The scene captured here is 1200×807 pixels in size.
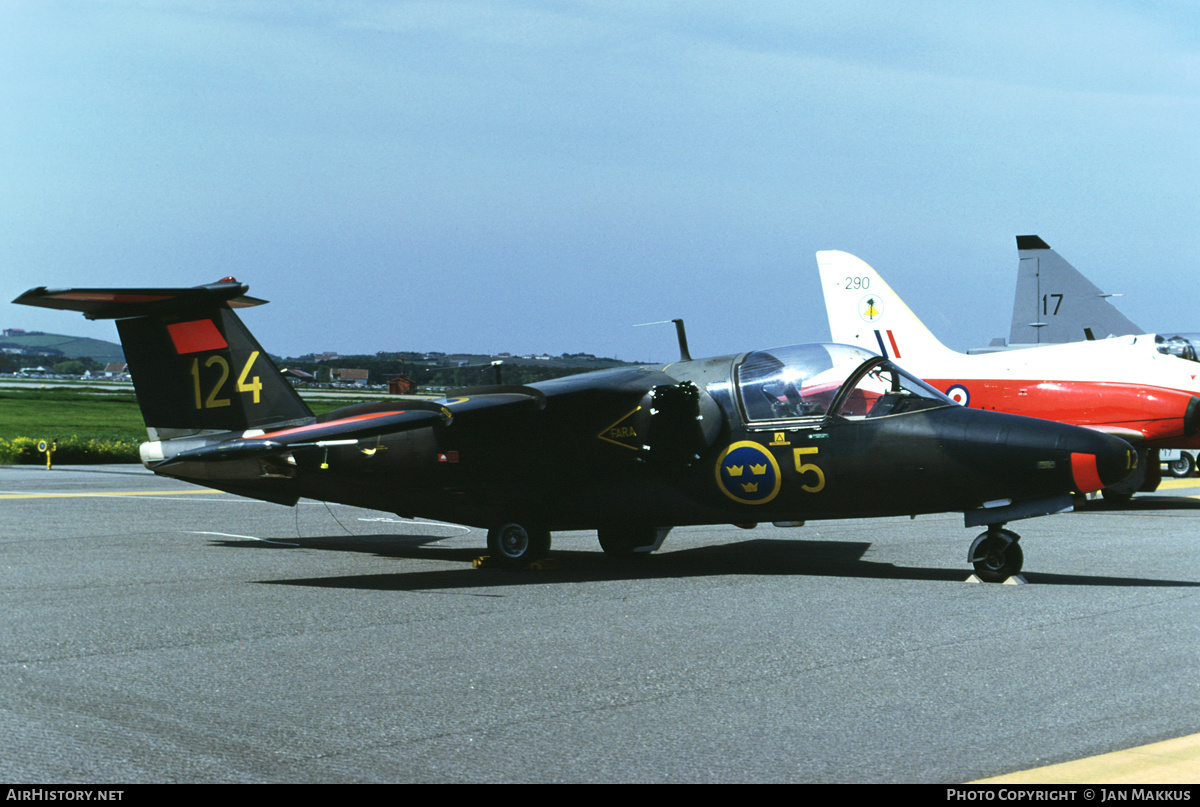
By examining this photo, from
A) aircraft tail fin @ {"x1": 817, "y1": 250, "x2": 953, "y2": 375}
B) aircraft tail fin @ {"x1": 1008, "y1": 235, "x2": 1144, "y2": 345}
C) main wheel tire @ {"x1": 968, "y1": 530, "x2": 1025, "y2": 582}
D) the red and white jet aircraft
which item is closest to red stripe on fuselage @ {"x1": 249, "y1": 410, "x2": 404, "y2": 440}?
main wheel tire @ {"x1": 968, "y1": 530, "x2": 1025, "y2": 582}

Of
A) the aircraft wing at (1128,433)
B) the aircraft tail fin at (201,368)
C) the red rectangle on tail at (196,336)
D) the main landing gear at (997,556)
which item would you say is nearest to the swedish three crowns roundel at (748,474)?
the main landing gear at (997,556)

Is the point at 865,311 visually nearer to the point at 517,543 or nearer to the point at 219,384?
the point at 517,543

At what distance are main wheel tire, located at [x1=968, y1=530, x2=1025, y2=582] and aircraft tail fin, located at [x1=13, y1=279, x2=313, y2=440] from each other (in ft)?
27.5

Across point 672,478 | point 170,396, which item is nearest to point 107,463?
point 170,396

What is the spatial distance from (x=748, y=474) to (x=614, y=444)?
5.39 feet

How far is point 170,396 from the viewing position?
14.2 m

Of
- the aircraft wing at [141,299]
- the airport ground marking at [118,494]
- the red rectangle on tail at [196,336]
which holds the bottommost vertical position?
the airport ground marking at [118,494]

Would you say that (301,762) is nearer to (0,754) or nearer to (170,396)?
(0,754)

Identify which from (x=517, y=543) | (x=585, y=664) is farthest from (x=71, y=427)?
(x=585, y=664)

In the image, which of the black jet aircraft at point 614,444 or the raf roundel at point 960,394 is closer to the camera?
the black jet aircraft at point 614,444

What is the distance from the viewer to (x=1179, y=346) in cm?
2153

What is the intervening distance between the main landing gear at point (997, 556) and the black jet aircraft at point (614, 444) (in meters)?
0.02

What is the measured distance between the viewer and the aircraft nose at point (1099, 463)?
10414mm

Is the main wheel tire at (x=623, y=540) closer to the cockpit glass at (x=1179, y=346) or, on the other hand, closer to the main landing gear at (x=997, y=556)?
the main landing gear at (x=997, y=556)
